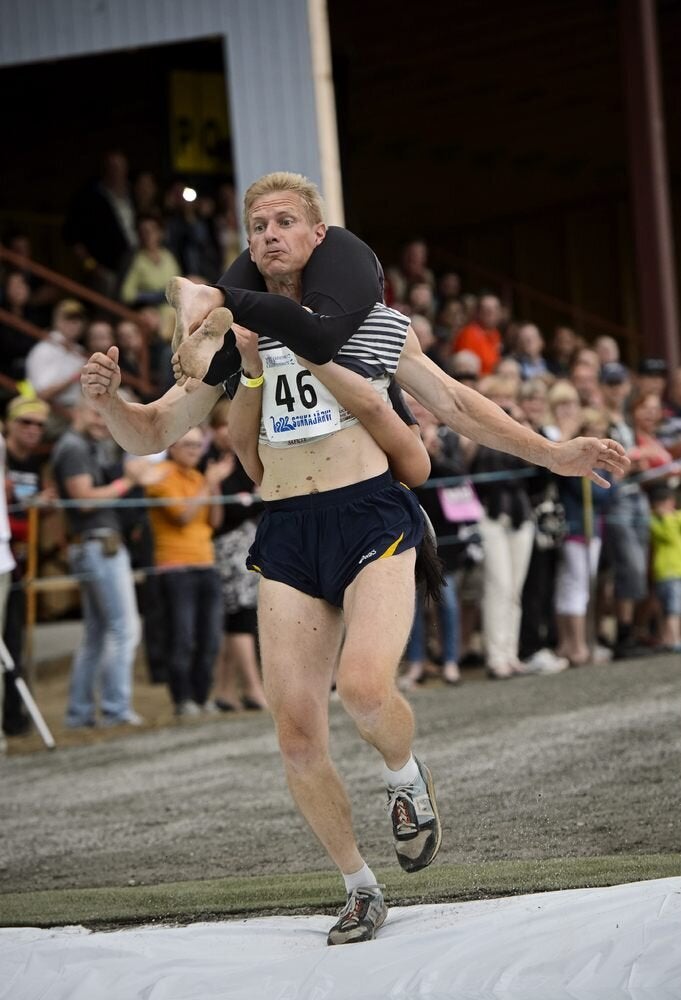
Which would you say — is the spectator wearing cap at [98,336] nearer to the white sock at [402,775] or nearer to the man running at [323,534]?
the man running at [323,534]

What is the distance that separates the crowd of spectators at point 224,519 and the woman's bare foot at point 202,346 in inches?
221

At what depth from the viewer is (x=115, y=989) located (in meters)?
4.19

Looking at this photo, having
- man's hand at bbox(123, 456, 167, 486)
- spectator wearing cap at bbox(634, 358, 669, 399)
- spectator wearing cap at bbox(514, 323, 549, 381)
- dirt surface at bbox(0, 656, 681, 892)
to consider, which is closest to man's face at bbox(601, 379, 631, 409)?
spectator wearing cap at bbox(634, 358, 669, 399)

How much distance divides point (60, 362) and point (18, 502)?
2.55m

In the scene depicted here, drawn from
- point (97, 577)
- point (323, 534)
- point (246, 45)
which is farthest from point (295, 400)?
point (246, 45)

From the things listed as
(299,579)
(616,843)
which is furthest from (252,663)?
(299,579)

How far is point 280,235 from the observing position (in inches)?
175

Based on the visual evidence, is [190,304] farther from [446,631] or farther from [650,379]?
[650,379]

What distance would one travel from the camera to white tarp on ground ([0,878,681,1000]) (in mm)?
3762

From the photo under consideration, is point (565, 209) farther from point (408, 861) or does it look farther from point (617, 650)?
point (408, 861)

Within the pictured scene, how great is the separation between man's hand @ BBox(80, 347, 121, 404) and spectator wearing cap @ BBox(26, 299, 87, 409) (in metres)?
8.30

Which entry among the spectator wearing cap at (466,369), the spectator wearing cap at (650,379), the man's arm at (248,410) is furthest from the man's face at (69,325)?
the man's arm at (248,410)

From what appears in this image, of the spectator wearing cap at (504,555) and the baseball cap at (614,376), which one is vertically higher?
the baseball cap at (614,376)

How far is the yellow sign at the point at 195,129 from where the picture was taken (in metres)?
16.3
